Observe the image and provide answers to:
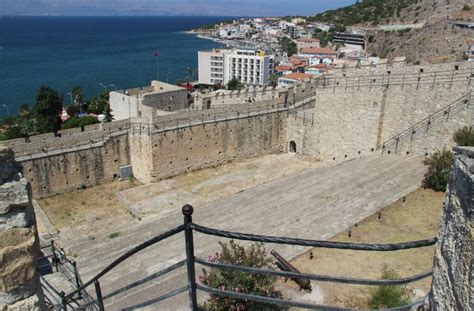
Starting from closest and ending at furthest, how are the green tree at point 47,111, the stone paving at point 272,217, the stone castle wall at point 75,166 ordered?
the stone paving at point 272,217 < the stone castle wall at point 75,166 < the green tree at point 47,111

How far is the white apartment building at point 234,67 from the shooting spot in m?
75.1

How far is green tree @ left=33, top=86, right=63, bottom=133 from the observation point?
34.8m

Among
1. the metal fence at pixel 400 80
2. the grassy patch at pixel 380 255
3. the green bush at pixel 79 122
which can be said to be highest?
the metal fence at pixel 400 80

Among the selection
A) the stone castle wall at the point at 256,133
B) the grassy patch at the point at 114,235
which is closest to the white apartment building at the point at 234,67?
the stone castle wall at the point at 256,133

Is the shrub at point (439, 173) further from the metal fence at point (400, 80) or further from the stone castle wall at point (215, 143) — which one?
the stone castle wall at point (215, 143)

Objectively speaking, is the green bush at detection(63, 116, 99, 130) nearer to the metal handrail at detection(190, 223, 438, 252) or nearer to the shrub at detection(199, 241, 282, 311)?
the shrub at detection(199, 241, 282, 311)

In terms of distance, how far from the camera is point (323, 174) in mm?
13992

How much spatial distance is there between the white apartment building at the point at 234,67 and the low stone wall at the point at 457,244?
73.1 metres

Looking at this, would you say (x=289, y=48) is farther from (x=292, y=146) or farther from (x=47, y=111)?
(x=292, y=146)

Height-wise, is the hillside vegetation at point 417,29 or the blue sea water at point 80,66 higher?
the hillside vegetation at point 417,29

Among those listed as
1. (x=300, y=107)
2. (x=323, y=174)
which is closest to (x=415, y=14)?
(x=300, y=107)

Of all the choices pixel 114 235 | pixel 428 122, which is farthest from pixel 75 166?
pixel 428 122

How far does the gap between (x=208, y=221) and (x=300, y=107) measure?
1144 cm

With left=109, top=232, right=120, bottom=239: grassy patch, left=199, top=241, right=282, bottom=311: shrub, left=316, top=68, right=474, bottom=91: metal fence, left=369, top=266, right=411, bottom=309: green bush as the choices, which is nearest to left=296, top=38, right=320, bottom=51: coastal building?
left=316, top=68, right=474, bottom=91: metal fence
